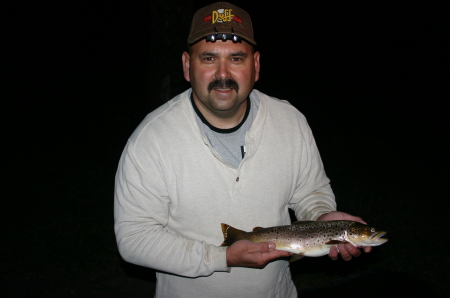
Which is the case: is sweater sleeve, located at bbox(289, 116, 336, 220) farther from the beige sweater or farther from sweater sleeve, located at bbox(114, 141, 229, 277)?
sweater sleeve, located at bbox(114, 141, 229, 277)

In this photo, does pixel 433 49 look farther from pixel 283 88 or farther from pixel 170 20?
pixel 170 20

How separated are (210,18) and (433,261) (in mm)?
5693

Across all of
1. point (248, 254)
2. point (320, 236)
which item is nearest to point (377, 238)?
point (320, 236)

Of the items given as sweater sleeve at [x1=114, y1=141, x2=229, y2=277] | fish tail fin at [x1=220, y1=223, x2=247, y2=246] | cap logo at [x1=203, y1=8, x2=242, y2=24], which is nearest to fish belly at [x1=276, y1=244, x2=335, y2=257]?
fish tail fin at [x1=220, y1=223, x2=247, y2=246]

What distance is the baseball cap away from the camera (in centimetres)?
263

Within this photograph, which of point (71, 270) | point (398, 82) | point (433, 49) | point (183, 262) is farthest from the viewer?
point (433, 49)

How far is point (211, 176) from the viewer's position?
8.59ft

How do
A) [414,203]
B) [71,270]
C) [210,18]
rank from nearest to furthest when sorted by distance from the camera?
[210,18]
[71,270]
[414,203]

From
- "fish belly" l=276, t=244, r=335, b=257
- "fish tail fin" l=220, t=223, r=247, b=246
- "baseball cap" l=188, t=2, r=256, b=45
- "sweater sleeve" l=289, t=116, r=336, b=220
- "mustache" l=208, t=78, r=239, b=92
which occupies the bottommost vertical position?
"fish belly" l=276, t=244, r=335, b=257

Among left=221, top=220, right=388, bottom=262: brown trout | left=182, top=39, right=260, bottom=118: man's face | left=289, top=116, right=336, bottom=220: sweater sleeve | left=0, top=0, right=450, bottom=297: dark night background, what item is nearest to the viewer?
left=182, top=39, right=260, bottom=118: man's face

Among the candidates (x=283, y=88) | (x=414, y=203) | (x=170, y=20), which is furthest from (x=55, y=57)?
(x=414, y=203)

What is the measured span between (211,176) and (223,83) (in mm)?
677

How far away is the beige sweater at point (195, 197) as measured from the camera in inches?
101

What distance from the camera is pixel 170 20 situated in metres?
6.62
